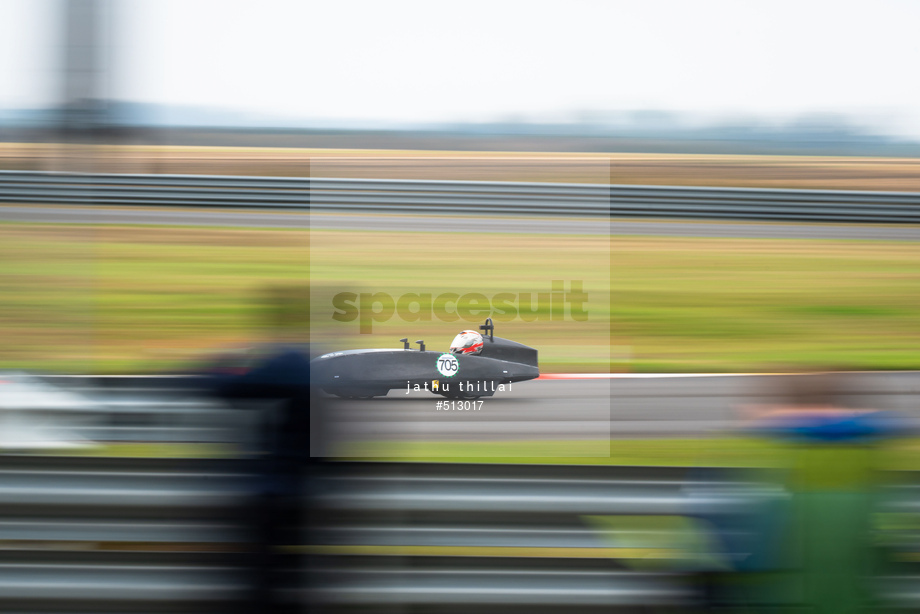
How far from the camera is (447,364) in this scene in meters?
3.62

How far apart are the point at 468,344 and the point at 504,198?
282 inches

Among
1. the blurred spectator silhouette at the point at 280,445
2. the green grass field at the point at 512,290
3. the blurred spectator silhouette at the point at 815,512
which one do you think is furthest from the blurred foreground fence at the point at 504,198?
the blurred spectator silhouette at the point at 815,512

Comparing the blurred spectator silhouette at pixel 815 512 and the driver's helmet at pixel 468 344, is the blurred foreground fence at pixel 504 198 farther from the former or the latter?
the blurred spectator silhouette at pixel 815 512

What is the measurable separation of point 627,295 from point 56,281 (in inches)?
242

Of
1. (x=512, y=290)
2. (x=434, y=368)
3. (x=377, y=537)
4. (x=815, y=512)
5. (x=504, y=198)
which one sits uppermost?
(x=504, y=198)

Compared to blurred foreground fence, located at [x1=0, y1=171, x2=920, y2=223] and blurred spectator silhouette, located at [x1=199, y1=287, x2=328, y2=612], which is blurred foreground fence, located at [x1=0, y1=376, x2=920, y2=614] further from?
blurred foreground fence, located at [x1=0, y1=171, x2=920, y2=223]

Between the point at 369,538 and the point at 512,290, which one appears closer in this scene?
the point at 369,538

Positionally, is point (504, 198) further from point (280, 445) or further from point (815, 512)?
point (815, 512)

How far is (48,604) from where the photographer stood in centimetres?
238

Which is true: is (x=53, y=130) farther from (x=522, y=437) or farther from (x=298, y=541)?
(x=522, y=437)

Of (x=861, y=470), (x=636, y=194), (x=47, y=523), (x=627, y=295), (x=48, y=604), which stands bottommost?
(x=48, y=604)

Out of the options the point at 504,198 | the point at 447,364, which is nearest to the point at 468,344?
the point at 447,364

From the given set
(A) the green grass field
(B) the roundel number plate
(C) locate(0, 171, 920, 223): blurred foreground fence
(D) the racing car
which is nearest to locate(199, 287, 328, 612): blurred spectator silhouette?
(D) the racing car

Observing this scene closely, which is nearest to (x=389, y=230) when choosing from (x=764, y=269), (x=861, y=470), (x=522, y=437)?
(x=764, y=269)
